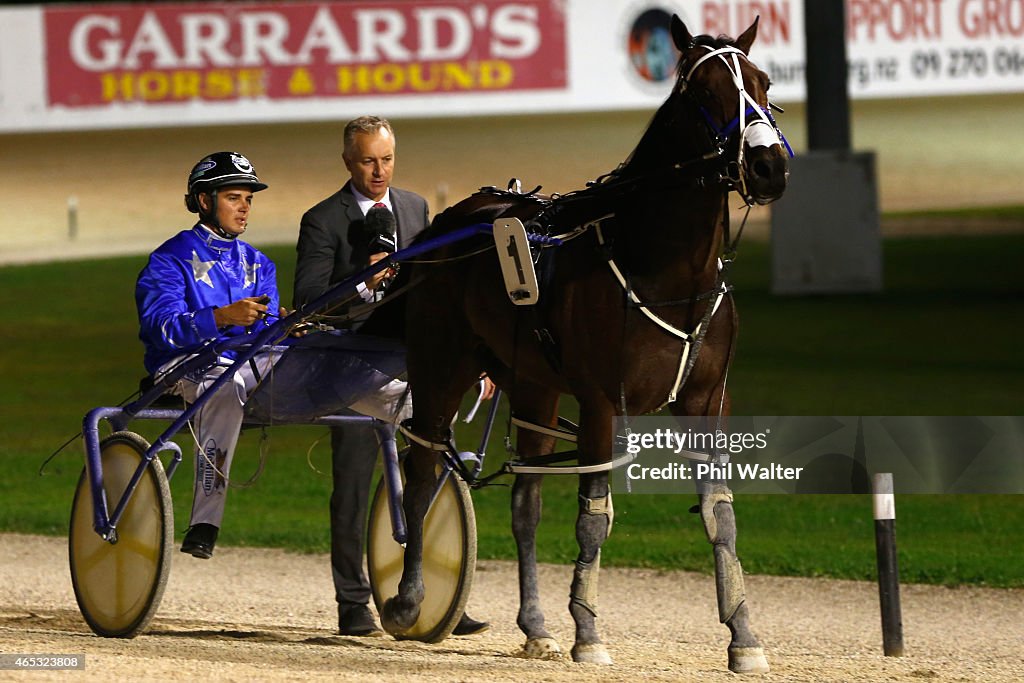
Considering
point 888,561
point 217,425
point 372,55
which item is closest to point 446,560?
point 217,425

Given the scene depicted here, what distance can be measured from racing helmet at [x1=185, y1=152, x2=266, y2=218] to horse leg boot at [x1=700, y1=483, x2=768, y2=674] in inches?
81.4

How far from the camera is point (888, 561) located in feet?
22.0

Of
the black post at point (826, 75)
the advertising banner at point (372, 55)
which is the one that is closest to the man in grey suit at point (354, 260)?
the black post at point (826, 75)

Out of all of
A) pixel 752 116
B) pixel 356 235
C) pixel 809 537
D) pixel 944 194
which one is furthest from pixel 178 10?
pixel 752 116

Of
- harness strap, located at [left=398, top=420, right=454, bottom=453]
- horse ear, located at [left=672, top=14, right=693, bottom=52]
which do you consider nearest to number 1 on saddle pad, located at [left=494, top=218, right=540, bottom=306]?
horse ear, located at [left=672, top=14, right=693, bottom=52]

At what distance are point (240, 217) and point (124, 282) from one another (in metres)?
17.1

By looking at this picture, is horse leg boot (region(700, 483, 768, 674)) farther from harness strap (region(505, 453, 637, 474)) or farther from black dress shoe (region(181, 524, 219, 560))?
black dress shoe (region(181, 524, 219, 560))

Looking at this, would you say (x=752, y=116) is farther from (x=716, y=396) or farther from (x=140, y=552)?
(x=140, y=552)

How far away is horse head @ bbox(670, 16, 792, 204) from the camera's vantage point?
5176 millimetres

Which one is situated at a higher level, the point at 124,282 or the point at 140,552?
the point at 124,282

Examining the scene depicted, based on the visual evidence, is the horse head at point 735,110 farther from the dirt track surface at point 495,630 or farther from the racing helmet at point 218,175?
the racing helmet at point 218,175

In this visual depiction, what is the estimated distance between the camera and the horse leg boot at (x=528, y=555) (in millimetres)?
6438

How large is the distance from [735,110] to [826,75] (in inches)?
581

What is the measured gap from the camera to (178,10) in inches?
1148
